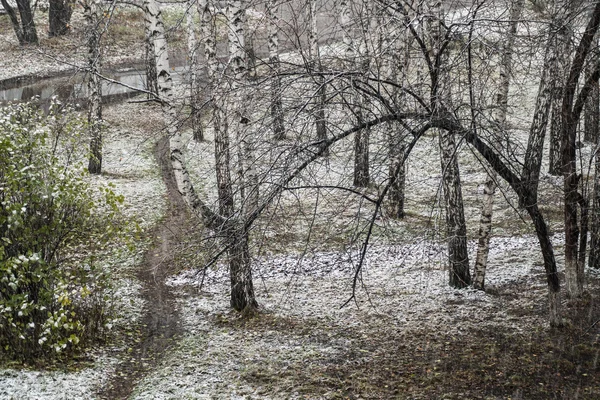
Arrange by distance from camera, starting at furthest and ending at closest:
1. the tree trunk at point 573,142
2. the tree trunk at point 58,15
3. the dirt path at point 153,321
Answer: the tree trunk at point 58,15 → the dirt path at point 153,321 → the tree trunk at point 573,142

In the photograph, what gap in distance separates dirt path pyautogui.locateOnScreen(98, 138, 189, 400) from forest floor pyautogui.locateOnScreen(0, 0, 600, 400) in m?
0.03

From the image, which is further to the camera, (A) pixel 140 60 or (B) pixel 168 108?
(A) pixel 140 60

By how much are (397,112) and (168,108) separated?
4.36 meters

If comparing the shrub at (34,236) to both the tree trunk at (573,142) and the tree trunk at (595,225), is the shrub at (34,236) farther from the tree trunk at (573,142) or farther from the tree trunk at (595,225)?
the tree trunk at (595,225)

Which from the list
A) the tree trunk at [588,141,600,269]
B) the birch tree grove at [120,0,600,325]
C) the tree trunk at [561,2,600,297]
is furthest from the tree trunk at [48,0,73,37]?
the tree trunk at [561,2,600,297]

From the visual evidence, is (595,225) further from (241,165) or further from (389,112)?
(241,165)

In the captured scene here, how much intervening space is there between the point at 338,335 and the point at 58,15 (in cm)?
2829

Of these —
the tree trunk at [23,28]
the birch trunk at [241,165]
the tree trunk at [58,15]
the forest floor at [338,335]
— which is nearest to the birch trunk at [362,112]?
the forest floor at [338,335]

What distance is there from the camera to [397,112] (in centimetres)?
650

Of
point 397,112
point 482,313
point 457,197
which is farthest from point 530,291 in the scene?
point 397,112

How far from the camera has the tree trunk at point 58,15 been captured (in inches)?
1138

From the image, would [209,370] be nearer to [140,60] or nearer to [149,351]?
[149,351]

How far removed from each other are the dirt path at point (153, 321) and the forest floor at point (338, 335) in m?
0.03

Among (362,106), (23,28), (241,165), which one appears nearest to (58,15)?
(23,28)
